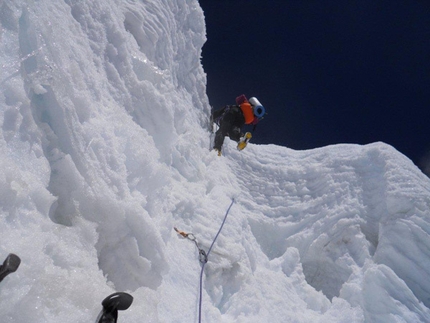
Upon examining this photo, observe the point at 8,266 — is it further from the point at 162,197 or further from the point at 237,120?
the point at 237,120

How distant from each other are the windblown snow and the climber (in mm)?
410

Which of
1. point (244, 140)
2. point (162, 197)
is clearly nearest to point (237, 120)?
point (244, 140)

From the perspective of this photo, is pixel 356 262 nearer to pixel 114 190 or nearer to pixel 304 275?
pixel 304 275

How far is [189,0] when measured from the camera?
26.2 feet

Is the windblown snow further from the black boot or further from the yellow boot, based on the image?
the yellow boot

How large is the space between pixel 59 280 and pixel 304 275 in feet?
17.8

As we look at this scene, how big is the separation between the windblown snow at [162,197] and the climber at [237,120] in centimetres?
41

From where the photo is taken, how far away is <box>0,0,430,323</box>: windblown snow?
226cm

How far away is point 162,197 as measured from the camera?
3963mm

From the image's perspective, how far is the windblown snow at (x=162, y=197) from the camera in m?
2.26

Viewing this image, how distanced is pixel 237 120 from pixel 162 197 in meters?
3.92

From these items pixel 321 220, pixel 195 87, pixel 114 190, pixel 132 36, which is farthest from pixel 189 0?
pixel 114 190

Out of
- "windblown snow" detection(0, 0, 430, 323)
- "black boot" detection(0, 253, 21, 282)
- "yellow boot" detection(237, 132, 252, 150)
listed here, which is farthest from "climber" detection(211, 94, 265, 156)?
"black boot" detection(0, 253, 21, 282)

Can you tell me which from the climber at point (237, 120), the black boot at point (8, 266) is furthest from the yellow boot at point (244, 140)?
the black boot at point (8, 266)
